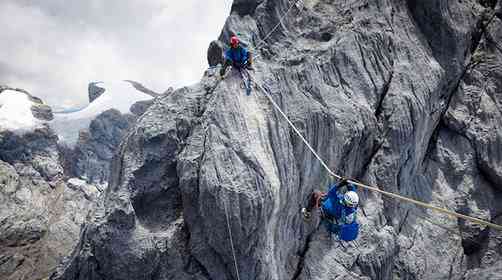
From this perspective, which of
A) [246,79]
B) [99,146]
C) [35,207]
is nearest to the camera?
[246,79]

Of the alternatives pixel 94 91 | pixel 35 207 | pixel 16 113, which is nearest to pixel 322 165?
pixel 35 207

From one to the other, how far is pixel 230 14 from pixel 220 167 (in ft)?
28.2

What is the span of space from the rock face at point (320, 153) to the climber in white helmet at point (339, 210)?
0.58 m

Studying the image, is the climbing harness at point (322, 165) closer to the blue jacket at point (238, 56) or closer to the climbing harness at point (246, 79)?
the climbing harness at point (246, 79)

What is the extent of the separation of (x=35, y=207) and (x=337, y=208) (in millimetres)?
48176

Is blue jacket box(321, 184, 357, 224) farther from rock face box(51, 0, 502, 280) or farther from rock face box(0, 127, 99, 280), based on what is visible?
rock face box(0, 127, 99, 280)

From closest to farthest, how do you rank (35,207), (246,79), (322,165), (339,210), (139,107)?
1. (339,210)
2. (246,79)
3. (322,165)
4. (35,207)
5. (139,107)

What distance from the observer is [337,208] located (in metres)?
11.4

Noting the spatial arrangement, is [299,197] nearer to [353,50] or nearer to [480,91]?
[353,50]

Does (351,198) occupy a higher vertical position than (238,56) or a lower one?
lower

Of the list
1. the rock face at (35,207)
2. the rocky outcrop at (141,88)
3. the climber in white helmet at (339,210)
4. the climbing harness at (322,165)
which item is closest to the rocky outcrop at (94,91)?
the rocky outcrop at (141,88)

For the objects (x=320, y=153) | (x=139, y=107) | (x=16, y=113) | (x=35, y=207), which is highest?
(x=16, y=113)

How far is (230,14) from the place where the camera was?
1630 centimetres

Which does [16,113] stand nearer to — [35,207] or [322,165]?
[35,207]
